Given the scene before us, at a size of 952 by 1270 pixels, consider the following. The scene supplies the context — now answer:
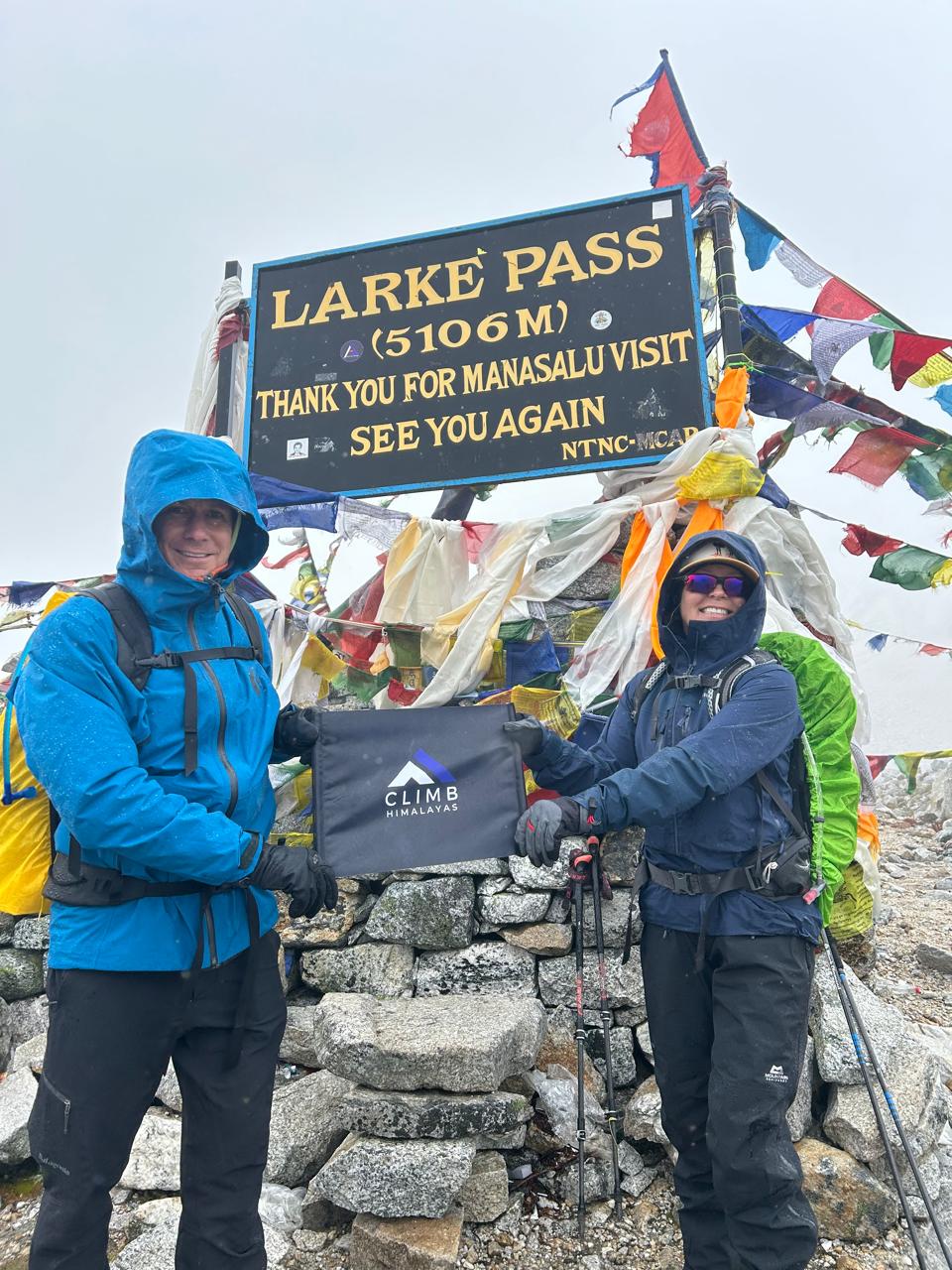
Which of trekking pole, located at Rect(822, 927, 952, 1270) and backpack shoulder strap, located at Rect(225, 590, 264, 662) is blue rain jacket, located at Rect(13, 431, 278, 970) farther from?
trekking pole, located at Rect(822, 927, 952, 1270)

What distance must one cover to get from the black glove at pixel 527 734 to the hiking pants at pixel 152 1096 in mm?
1303

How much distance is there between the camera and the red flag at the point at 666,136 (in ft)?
22.3

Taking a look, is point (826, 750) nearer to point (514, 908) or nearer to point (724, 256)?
point (514, 908)

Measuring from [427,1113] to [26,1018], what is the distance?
10.1 ft

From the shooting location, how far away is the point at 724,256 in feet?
19.0

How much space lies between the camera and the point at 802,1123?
381cm

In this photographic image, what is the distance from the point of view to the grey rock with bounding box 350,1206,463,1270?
3.09 meters

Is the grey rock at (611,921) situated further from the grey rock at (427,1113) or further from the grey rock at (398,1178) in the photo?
the grey rock at (398,1178)

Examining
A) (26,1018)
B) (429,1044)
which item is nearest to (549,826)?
(429,1044)

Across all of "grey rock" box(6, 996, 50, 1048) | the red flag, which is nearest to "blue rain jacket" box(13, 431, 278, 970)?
"grey rock" box(6, 996, 50, 1048)

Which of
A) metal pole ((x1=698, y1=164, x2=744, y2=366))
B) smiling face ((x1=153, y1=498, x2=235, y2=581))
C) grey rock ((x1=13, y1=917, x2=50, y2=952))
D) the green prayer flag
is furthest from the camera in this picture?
the green prayer flag

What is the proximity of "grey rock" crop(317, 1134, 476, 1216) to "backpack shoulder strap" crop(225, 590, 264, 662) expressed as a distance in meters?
2.14

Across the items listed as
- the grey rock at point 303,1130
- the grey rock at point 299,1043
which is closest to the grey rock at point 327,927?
the grey rock at point 299,1043

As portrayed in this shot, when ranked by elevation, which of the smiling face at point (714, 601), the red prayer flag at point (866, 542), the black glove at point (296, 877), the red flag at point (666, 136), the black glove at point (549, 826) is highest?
the red flag at point (666, 136)
